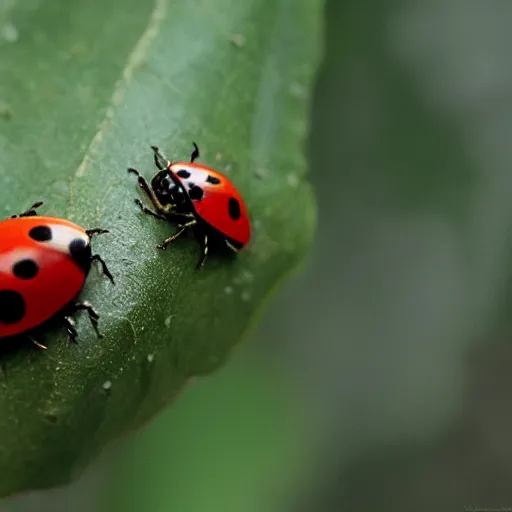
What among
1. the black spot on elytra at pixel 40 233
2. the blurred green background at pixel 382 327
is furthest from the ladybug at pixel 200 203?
the blurred green background at pixel 382 327

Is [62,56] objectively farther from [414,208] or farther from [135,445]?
[414,208]

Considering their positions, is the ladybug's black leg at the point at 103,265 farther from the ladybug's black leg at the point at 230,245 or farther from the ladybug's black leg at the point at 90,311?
the ladybug's black leg at the point at 230,245

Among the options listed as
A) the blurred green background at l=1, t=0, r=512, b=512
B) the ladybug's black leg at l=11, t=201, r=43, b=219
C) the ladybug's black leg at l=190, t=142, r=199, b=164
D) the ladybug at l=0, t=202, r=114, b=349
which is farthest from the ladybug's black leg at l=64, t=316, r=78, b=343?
the blurred green background at l=1, t=0, r=512, b=512

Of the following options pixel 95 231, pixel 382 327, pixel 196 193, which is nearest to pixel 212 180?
pixel 196 193

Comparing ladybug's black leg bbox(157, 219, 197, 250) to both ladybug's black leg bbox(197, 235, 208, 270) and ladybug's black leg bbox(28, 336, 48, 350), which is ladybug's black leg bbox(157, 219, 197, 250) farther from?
ladybug's black leg bbox(28, 336, 48, 350)

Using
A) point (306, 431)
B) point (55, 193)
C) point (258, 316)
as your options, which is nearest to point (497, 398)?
point (306, 431)

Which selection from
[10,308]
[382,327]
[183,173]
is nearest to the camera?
[10,308]

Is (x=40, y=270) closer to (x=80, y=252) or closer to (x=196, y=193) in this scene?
(x=80, y=252)
